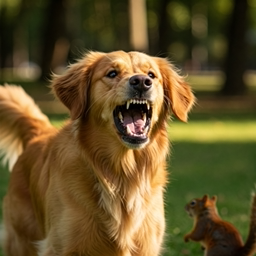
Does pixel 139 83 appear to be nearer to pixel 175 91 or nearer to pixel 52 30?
pixel 175 91

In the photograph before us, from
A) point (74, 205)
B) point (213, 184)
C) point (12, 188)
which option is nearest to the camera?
point (74, 205)

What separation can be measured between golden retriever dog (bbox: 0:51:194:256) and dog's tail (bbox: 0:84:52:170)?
3.06ft

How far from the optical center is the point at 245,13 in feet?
90.2

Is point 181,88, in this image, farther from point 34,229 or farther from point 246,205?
point 246,205

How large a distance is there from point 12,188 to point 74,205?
4.09 feet

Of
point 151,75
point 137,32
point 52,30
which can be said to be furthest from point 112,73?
point 52,30

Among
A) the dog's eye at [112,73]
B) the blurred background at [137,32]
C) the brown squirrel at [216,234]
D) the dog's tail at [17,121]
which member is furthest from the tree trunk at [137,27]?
the dog's eye at [112,73]

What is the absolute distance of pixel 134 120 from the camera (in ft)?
17.1

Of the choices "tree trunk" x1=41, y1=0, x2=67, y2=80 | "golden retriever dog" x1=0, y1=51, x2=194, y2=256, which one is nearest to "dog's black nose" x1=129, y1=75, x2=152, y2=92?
"golden retriever dog" x1=0, y1=51, x2=194, y2=256

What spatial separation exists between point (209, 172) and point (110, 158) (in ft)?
23.3

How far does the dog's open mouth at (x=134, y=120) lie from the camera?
5.09 m

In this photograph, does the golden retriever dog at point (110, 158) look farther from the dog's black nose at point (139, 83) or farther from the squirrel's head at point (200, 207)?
the squirrel's head at point (200, 207)

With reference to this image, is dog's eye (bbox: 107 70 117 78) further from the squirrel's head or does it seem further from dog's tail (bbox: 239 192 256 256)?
the squirrel's head

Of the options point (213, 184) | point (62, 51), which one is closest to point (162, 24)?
point (62, 51)
